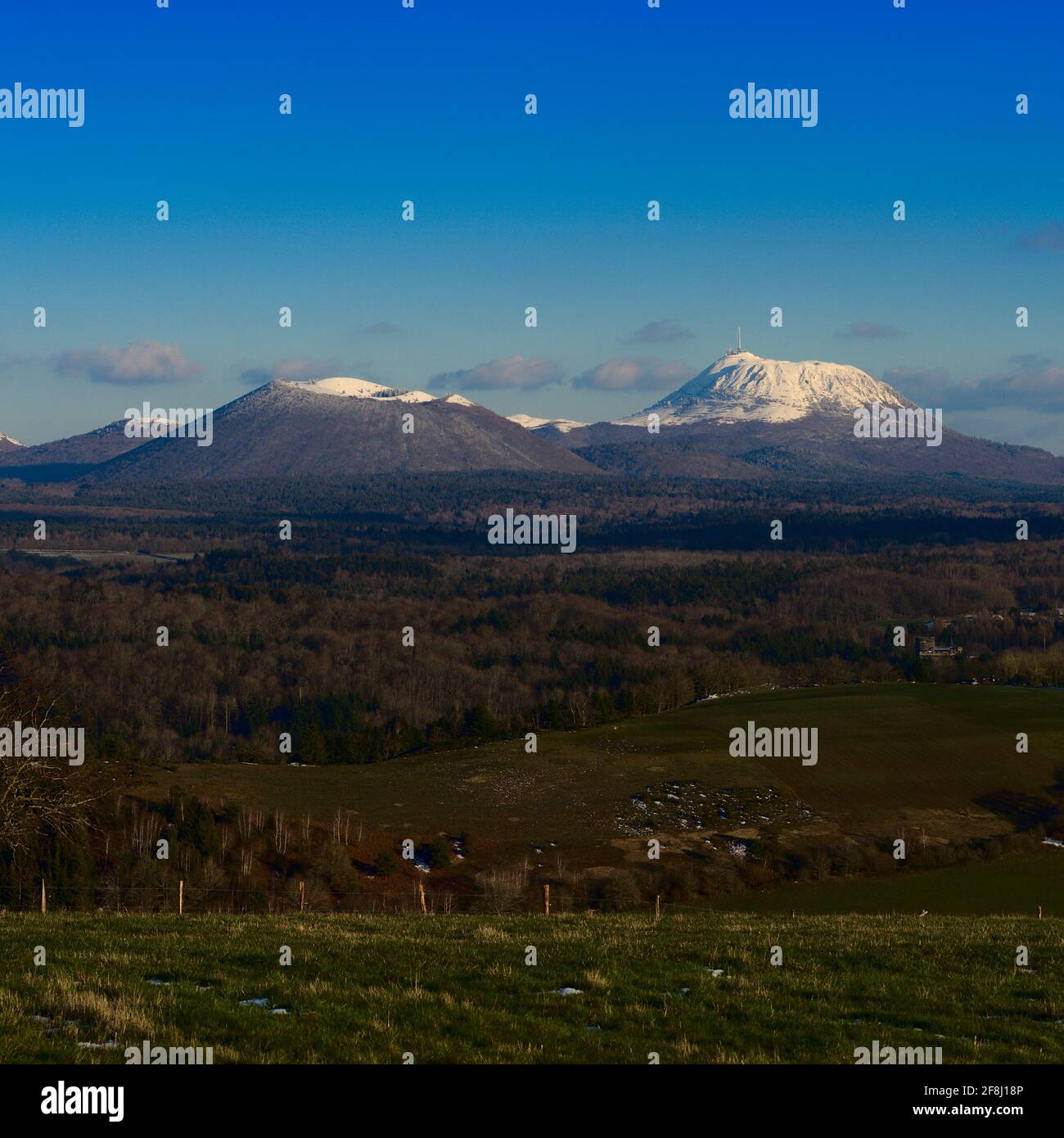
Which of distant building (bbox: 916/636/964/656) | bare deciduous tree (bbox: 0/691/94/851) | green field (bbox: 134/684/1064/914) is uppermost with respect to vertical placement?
bare deciduous tree (bbox: 0/691/94/851)

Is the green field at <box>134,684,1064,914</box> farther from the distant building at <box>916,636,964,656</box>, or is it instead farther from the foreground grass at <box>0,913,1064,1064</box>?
the distant building at <box>916,636,964,656</box>

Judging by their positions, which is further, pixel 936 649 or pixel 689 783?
pixel 936 649

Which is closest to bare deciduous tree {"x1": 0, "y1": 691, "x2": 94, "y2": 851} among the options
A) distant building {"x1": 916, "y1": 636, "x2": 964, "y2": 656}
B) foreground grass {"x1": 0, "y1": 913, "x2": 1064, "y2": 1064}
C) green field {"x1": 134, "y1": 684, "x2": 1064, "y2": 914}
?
foreground grass {"x1": 0, "y1": 913, "x2": 1064, "y2": 1064}

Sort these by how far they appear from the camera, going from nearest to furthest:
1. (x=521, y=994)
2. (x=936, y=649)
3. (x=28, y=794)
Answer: (x=521, y=994) → (x=28, y=794) → (x=936, y=649)

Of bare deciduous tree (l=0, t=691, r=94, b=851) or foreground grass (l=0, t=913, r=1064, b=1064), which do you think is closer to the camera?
foreground grass (l=0, t=913, r=1064, b=1064)

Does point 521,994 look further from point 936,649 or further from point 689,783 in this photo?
point 936,649

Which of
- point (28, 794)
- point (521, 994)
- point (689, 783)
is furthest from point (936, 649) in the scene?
point (521, 994)

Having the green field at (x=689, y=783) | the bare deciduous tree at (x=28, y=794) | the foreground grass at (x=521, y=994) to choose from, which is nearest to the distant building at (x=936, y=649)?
the green field at (x=689, y=783)
